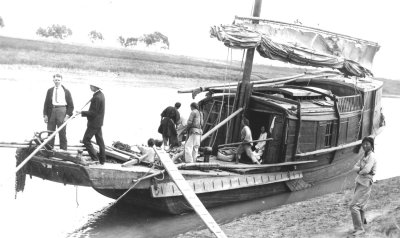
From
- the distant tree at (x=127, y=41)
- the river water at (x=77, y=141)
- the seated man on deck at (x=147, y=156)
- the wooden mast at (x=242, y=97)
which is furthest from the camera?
the distant tree at (x=127, y=41)

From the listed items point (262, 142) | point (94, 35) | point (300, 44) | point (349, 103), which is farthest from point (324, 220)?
point (94, 35)

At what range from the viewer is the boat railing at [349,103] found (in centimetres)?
1379

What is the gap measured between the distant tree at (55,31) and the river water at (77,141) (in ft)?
131

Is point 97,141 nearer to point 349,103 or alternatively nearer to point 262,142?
point 262,142

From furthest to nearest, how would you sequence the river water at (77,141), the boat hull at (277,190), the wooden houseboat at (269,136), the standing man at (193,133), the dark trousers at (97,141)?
the standing man at (193,133) → the boat hull at (277,190) → the river water at (77,141) → the wooden houseboat at (269,136) → the dark trousers at (97,141)

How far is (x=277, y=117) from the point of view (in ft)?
38.4

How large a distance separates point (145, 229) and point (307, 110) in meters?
5.14

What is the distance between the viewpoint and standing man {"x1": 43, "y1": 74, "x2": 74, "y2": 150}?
915 cm

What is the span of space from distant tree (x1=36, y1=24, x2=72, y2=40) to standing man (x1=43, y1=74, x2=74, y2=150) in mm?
64319

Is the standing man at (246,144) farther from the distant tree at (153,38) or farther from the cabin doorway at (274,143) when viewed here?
the distant tree at (153,38)

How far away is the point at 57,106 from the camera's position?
917 cm

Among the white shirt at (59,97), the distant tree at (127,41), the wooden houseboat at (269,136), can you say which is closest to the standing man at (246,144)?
the wooden houseboat at (269,136)

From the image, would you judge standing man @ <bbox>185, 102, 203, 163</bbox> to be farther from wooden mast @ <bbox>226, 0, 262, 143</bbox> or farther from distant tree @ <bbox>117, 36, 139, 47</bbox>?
distant tree @ <bbox>117, 36, 139, 47</bbox>

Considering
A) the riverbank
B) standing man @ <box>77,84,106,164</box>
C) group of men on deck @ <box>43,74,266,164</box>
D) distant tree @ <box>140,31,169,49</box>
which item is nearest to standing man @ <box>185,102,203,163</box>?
group of men on deck @ <box>43,74,266,164</box>
